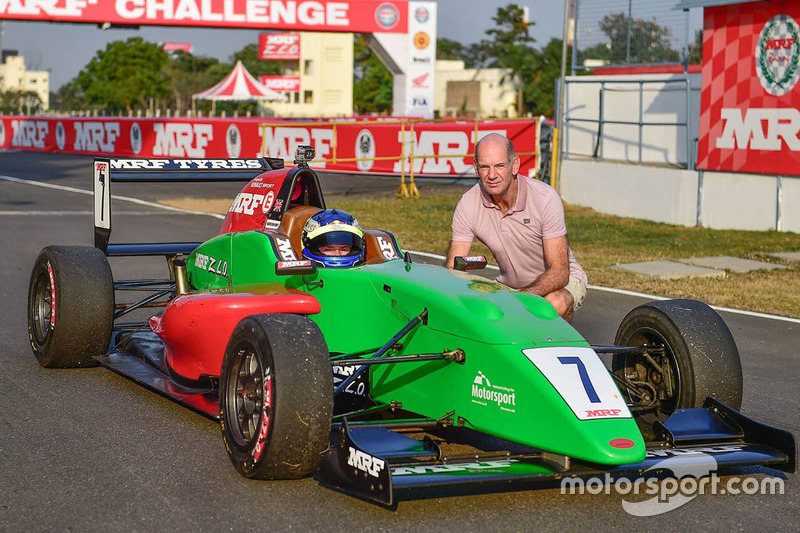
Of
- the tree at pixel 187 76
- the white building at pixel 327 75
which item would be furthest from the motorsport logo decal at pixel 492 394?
the tree at pixel 187 76

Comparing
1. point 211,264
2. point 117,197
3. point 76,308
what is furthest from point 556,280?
point 117,197

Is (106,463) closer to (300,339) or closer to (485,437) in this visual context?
(300,339)

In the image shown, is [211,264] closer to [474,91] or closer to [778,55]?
[778,55]

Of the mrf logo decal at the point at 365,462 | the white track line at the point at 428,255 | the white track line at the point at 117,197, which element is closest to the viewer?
the mrf logo decal at the point at 365,462

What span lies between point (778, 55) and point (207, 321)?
1352 cm

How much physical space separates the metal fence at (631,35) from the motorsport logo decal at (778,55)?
4.11m

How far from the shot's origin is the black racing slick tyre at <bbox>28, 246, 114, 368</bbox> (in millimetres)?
7645

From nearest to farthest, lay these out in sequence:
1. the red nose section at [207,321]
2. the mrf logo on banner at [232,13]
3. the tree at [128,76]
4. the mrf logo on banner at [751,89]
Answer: the red nose section at [207,321] < the mrf logo on banner at [751,89] < the mrf logo on banner at [232,13] < the tree at [128,76]

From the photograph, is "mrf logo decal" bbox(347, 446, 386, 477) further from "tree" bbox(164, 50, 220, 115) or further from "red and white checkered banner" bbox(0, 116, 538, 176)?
"tree" bbox(164, 50, 220, 115)

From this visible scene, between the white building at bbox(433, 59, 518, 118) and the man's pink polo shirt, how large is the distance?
110735 millimetres

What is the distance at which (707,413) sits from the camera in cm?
571

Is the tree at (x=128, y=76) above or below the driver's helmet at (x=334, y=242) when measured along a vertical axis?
above

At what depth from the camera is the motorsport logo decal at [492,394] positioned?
16.8ft

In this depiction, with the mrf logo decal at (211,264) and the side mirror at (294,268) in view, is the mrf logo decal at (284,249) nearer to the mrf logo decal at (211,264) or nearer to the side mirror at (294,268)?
→ the side mirror at (294,268)
